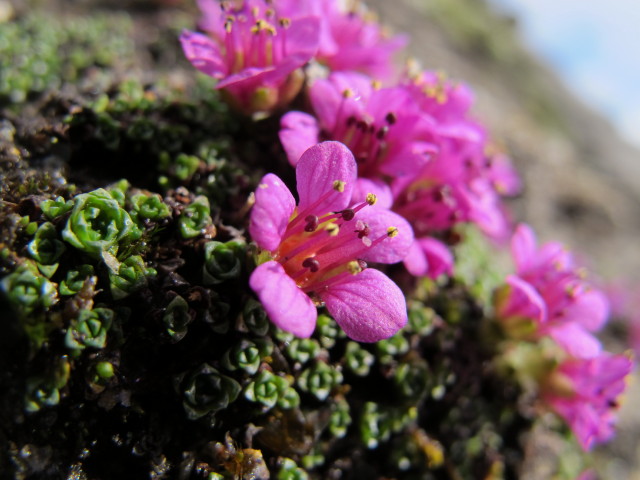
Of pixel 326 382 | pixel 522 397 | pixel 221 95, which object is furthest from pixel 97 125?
pixel 522 397

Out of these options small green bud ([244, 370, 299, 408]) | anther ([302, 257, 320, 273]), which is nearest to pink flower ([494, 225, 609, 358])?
anther ([302, 257, 320, 273])

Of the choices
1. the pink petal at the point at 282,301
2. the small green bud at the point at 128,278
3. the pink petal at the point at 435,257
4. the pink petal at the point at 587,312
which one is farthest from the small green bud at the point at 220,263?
the pink petal at the point at 587,312

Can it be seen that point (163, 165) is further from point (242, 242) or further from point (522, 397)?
point (522, 397)

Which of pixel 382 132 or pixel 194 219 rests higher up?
pixel 382 132

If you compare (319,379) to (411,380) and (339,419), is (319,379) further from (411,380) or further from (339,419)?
(411,380)

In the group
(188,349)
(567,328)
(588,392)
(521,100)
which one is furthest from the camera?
(521,100)

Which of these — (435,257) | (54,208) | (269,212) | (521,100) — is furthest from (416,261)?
(521,100)
